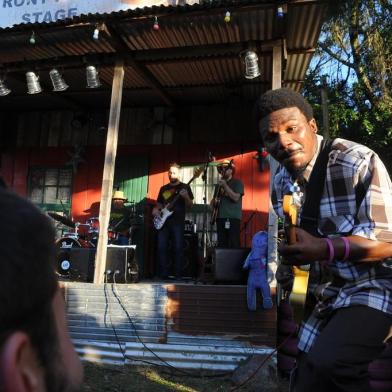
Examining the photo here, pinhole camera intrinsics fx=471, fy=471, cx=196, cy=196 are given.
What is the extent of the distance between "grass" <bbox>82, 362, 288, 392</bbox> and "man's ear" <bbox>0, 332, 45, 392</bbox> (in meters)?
4.39

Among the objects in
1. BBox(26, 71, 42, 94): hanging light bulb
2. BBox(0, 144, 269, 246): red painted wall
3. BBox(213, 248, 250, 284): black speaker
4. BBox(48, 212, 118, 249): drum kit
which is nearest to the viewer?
BBox(213, 248, 250, 284): black speaker

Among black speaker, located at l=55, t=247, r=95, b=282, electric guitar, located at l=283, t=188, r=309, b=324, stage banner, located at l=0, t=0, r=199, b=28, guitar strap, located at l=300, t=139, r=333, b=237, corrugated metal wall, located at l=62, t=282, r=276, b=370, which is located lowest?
corrugated metal wall, located at l=62, t=282, r=276, b=370

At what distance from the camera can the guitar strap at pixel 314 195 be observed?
2283 millimetres

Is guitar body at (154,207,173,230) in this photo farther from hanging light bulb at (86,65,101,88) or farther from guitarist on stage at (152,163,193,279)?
hanging light bulb at (86,65,101,88)

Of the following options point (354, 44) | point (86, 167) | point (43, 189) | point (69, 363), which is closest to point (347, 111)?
point (354, 44)

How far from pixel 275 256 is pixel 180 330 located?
149cm

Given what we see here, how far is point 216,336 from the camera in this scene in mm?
5738

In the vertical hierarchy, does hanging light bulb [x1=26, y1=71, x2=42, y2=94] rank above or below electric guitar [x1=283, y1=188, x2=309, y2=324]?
above

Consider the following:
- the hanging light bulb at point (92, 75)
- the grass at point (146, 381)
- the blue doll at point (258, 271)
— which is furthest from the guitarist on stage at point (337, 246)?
the hanging light bulb at point (92, 75)

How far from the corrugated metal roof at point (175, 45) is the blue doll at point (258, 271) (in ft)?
8.82

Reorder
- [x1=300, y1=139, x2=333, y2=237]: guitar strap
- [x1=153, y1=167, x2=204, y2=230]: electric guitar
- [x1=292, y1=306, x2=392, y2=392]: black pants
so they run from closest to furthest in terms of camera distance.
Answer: [x1=292, y1=306, x2=392, y2=392]: black pants → [x1=300, y1=139, x2=333, y2=237]: guitar strap → [x1=153, y1=167, x2=204, y2=230]: electric guitar

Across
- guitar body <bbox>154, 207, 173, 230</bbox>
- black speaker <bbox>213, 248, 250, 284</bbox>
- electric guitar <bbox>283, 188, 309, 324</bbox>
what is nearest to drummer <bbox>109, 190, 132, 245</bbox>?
guitar body <bbox>154, 207, 173, 230</bbox>

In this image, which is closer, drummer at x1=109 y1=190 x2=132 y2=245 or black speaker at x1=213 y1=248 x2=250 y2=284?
black speaker at x1=213 y1=248 x2=250 y2=284

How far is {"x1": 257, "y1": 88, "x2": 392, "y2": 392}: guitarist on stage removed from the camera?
1978 millimetres
